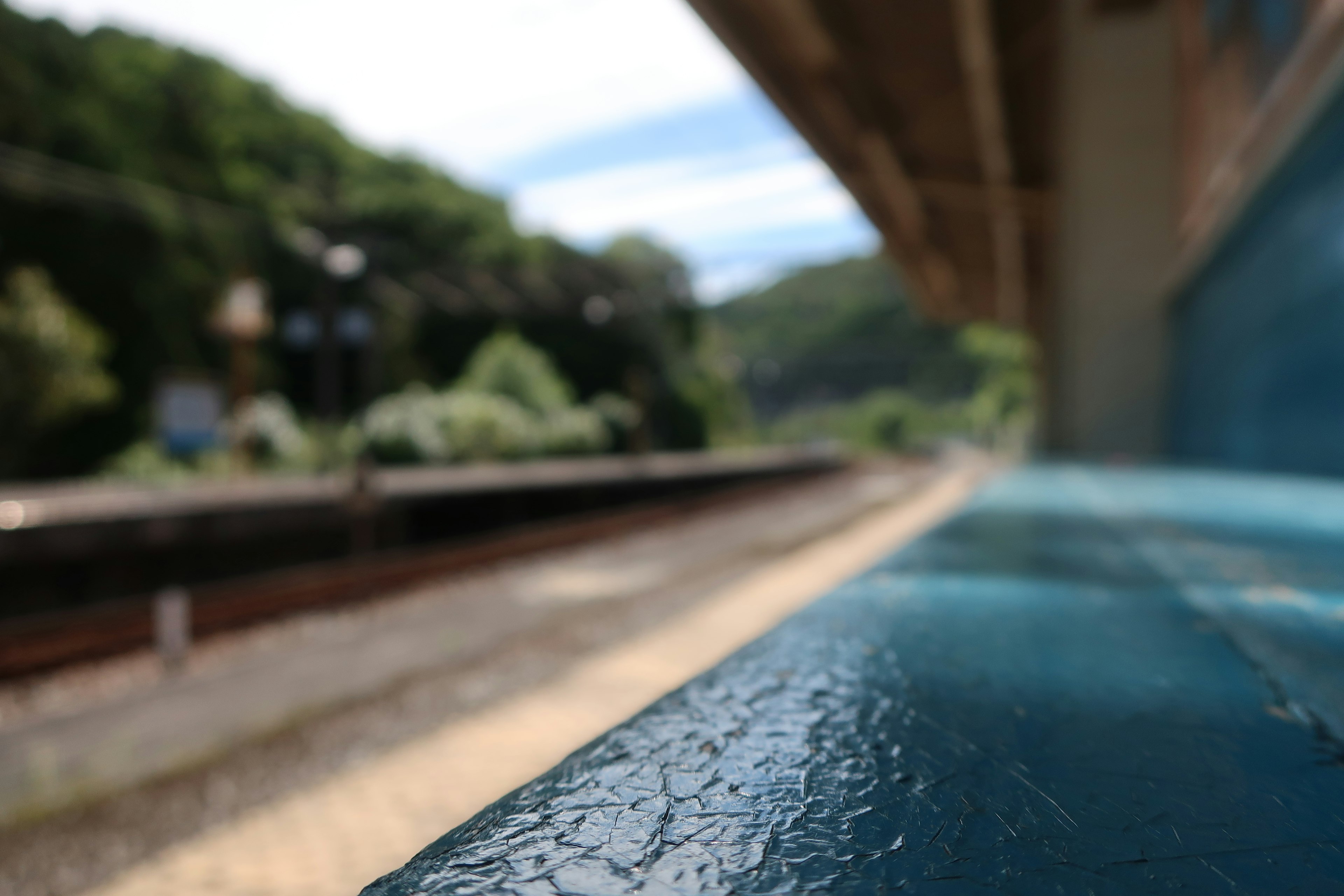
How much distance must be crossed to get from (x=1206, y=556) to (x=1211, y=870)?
177cm

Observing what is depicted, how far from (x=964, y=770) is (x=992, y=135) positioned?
1465 centimetres

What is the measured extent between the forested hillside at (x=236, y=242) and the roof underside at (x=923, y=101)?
14.5 meters

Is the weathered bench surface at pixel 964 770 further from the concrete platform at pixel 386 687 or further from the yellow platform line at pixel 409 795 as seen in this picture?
the concrete platform at pixel 386 687

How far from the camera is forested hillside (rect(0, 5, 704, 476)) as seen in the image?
92.4 ft

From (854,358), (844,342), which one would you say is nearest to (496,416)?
(854,358)

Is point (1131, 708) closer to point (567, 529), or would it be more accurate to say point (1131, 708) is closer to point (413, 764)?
point (413, 764)

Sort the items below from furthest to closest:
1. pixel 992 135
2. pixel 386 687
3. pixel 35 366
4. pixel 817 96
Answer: pixel 35 366 < pixel 992 135 < pixel 817 96 < pixel 386 687

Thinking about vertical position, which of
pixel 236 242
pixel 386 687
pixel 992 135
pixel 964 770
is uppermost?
pixel 236 242

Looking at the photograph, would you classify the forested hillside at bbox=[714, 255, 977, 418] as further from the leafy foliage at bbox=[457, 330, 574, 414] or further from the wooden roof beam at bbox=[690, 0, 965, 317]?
the wooden roof beam at bbox=[690, 0, 965, 317]

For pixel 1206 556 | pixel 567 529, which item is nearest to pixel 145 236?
pixel 567 529

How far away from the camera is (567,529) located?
50.9 feet

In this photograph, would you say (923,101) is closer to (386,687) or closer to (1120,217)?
(1120,217)

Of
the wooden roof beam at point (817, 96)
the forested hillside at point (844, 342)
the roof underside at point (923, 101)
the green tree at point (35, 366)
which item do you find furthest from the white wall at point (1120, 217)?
the forested hillside at point (844, 342)

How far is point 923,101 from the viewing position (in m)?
12.0
